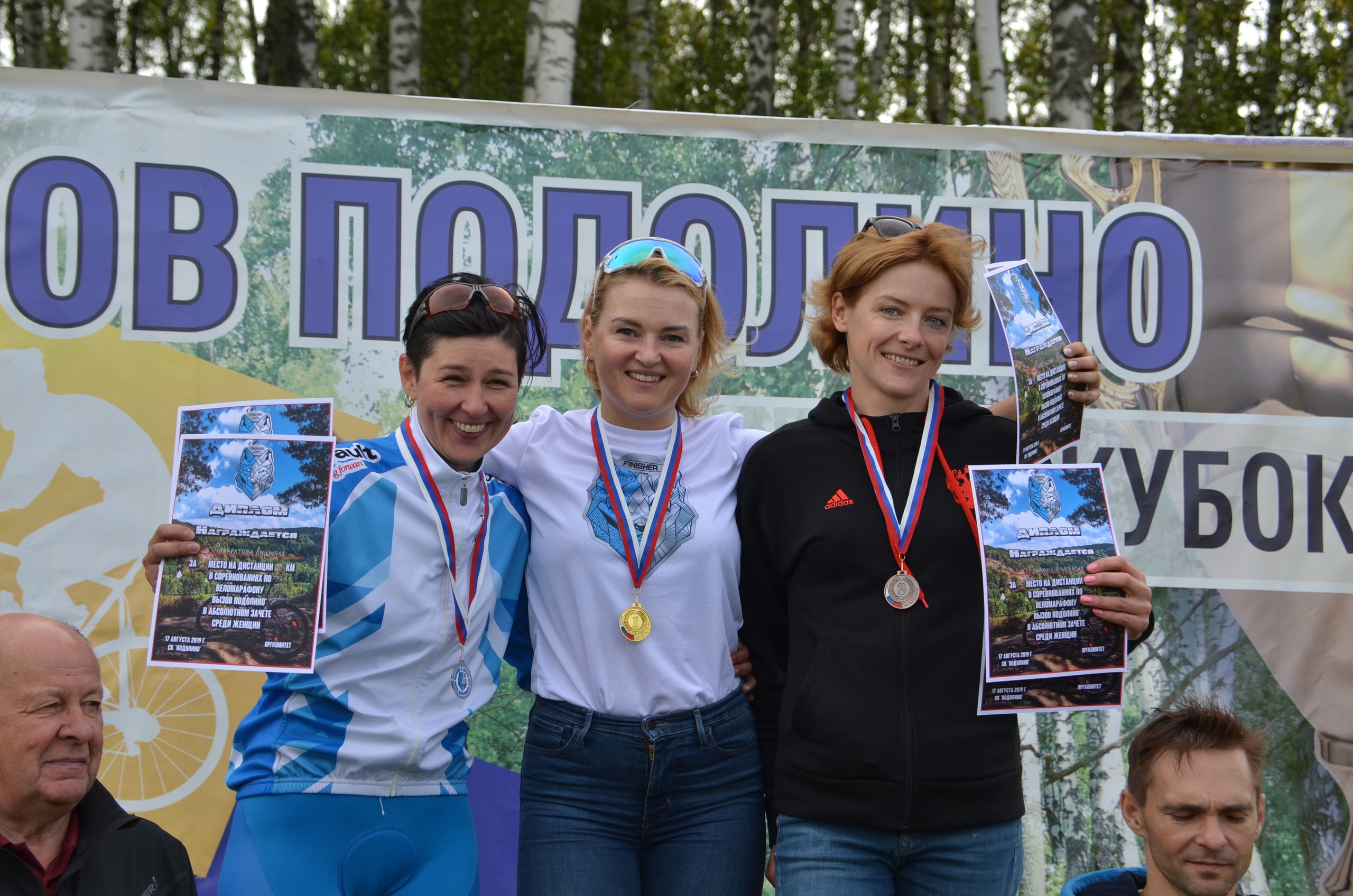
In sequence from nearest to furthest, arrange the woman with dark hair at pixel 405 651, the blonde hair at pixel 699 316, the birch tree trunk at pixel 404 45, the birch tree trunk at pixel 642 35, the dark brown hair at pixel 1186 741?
the woman with dark hair at pixel 405 651 < the dark brown hair at pixel 1186 741 < the blonde hair at pixel 699 316 < the birch tree trunk at pixel 404 45 < the birch tree trunk at pixel 642 35

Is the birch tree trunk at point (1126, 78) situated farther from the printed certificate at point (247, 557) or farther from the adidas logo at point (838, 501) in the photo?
the printed certificate at point (247, 557)

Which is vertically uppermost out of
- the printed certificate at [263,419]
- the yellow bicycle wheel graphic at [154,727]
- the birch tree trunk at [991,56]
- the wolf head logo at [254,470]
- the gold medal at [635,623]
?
the birch tree trunk at [991,56]

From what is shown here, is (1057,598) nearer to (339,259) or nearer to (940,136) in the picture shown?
(940,136)

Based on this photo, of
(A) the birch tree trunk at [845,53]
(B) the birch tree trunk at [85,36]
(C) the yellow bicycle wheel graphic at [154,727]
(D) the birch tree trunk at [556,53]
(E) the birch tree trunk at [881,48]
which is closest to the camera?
(C) the yellow bicycle wheel graphic at [154,727]

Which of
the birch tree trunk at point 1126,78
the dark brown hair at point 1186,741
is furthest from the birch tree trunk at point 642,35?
the dark brown hair at point 1186,741

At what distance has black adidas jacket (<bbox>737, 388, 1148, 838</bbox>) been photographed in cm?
220

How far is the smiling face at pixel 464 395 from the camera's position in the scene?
241 cm

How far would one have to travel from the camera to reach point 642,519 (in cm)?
251

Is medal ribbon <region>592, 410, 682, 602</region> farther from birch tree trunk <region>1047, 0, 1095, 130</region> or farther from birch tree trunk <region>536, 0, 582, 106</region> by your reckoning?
birch tree trunk <region>1047, 0, 1095, 130</region>

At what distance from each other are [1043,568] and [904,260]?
72cm

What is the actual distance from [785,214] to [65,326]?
2.52 meters

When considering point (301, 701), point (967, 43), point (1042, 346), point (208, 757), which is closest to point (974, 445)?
point (1042, 346)

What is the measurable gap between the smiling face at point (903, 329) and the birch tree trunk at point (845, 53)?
424 inches

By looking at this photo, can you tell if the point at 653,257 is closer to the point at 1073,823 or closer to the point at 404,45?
the point at 1073,823
